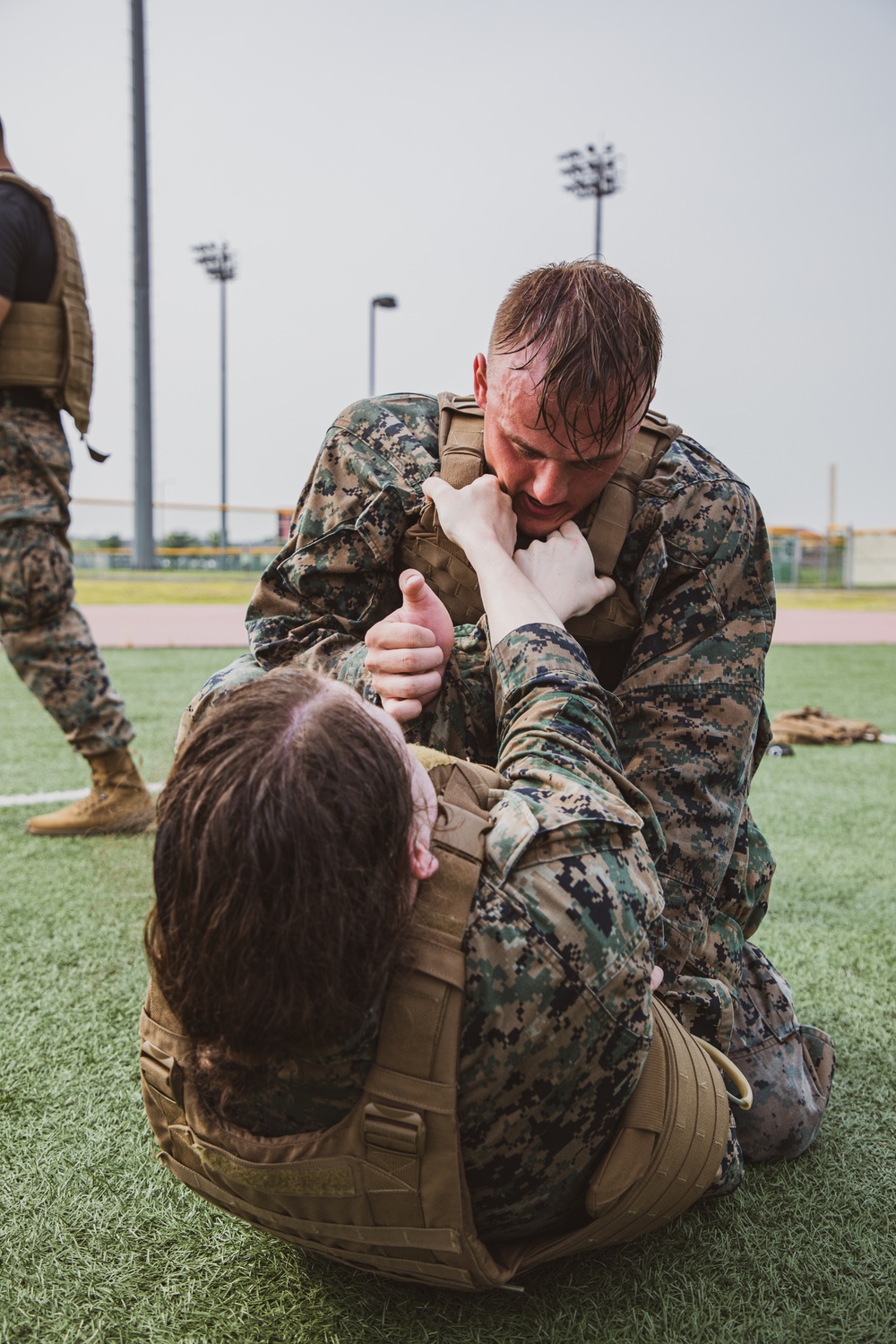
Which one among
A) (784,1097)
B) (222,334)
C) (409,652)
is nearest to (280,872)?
(409,652)

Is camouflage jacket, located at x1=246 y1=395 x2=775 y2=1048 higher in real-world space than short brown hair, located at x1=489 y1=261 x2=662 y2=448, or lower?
lower

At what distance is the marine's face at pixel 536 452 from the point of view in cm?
159

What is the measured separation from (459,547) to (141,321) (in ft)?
55.2

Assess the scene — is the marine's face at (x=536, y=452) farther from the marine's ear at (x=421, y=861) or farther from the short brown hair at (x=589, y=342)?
the marine's ear at (x=421, y=861)

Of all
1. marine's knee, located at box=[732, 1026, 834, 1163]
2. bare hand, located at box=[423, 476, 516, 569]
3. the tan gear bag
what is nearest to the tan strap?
bare hand, located at box=[423, 476, 516, 569]

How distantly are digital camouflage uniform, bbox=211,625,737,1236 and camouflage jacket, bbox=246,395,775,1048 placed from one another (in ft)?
1.40

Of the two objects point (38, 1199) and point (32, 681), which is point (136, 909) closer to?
point (32, 681)

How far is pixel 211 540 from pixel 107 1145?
2205 cm

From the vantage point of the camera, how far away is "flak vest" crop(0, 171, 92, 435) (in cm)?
325

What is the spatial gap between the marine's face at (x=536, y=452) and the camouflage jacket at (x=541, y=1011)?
0.58m

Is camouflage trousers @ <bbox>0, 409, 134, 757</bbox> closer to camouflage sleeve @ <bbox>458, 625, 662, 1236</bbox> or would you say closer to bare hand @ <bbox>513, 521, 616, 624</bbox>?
bare hand @ <bbox>513, 521, 616, 624</bbox>

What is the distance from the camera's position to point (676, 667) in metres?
1.71

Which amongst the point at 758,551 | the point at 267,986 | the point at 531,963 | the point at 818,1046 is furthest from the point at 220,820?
the point at 818,1046

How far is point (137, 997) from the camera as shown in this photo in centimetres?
223
